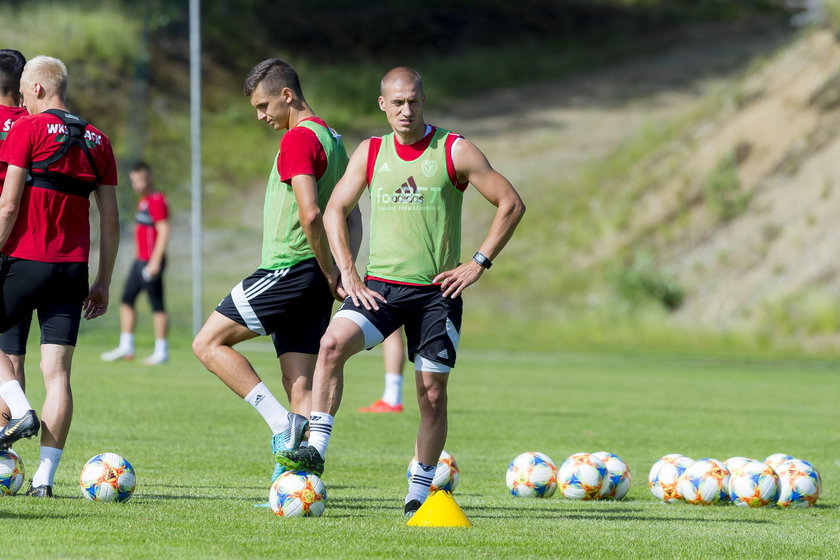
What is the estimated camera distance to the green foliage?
37.5 m

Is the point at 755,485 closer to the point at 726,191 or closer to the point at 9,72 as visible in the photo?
the point at 9,72

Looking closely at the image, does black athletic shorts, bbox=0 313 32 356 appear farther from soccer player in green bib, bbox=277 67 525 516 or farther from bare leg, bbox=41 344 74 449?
soccer player in green bib, bbox=277 67 525 516

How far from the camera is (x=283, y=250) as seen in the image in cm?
809

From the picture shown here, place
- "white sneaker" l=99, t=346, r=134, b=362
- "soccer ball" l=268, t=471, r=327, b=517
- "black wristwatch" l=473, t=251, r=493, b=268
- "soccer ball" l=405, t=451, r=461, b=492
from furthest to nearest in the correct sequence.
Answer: "white sneaker" l=99, t=346, r=134, b=362 → "soccer ball" l=405, t=451, r=461, b=492 → "black wristwatch" l=473, t=251, r=493, b=268 → "soccer ball" l=268, t=471, r=327, b=517

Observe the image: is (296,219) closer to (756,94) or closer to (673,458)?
(673,458)

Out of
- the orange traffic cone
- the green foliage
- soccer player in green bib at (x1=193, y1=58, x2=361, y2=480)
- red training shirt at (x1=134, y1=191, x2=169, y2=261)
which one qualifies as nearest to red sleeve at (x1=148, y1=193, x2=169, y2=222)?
red training shirt at (x1=134, y1=191, x2=169, y2=261)

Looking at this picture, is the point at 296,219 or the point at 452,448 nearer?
the point at 296,219

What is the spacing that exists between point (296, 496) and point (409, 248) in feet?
4.90

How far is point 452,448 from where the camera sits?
1162cm

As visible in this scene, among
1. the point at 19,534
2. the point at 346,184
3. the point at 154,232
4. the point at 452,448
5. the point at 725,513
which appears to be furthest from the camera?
the point at 154,232

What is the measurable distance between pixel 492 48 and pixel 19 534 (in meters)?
53.1

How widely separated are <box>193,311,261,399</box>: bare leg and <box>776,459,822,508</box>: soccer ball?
345 cm

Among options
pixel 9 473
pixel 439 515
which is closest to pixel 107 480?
pixel 9 473

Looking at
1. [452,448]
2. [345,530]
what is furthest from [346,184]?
[452,448]
